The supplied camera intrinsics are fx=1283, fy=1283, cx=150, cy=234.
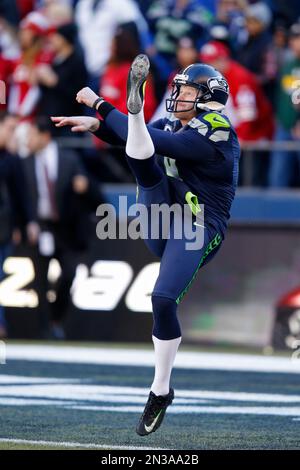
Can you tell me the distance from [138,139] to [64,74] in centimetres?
665

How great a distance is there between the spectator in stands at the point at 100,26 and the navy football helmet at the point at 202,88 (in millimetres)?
6121

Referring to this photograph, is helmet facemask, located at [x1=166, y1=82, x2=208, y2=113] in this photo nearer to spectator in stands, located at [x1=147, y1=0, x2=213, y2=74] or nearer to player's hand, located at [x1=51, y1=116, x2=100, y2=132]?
player's hand, located at [x1=51, y1=116, x2=100, y2=132]

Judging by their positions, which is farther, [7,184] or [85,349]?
[7,184]

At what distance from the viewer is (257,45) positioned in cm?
1246

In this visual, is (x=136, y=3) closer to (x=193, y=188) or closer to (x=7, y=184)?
(x=7, y=184)

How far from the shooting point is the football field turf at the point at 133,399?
641cm

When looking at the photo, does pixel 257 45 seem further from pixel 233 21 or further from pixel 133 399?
pixel 133 399

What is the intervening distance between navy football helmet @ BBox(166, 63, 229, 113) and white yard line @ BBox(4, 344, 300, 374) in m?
3.62

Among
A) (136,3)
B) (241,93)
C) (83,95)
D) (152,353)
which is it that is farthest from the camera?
(136,3)

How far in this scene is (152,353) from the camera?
11219mm

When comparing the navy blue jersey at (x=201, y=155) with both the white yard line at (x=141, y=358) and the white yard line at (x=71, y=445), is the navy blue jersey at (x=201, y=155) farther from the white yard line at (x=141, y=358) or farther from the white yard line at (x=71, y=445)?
the white yard line at (x=141, y=358)

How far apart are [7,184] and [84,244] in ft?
3.18

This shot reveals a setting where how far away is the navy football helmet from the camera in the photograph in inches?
267

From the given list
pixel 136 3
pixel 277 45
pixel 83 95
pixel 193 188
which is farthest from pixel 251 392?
pixel 136 3
